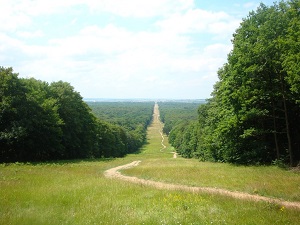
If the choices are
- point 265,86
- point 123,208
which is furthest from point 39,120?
point 123,208

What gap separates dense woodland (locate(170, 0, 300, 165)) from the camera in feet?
72.8

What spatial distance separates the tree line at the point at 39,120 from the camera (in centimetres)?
3375

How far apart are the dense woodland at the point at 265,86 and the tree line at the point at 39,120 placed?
82.0ft

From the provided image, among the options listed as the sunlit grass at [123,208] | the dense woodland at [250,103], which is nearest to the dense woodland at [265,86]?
the dense woodland at [250,103]

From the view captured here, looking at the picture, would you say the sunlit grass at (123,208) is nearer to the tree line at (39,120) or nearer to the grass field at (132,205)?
the grass field at (132,205)

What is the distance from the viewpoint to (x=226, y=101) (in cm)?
2933

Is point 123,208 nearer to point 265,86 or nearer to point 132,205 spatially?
point 132,205

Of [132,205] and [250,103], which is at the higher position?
[250,103]

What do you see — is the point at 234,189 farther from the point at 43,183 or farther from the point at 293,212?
the point at 43,183

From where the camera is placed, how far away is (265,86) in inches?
984

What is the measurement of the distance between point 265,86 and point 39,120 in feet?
95.8

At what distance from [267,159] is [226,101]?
304 inches

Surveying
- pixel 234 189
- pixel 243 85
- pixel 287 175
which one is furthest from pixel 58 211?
pixel 243 85

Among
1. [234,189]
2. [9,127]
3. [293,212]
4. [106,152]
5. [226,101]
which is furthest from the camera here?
[106,152]
